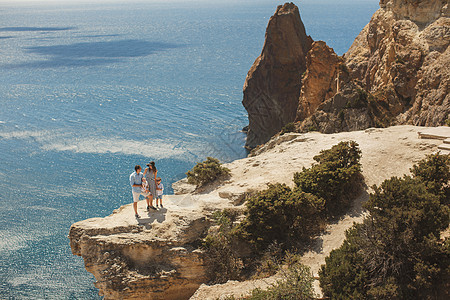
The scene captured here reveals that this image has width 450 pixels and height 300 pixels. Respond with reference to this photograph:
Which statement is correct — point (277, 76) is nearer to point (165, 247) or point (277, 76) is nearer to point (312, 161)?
point (312, 161)

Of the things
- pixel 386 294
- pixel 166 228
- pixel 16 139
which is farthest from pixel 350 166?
pixel 16 139

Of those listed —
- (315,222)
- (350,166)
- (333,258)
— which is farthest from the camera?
(350,166)

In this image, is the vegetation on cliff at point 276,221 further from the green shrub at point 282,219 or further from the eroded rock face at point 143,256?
the eroded rock face at point 143,256

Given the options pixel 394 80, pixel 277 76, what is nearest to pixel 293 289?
pixel 394 80

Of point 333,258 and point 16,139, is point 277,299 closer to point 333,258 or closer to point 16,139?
point 333,258

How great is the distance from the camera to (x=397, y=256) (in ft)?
45.0

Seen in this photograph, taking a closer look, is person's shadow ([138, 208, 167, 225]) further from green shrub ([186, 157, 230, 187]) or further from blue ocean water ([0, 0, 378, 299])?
blue ocean water ([0, 0, 378, 299])

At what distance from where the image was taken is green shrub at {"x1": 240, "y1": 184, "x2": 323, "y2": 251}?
58.4ft

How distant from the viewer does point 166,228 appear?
17750 mm

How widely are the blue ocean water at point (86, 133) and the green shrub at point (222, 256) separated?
15.9 metres

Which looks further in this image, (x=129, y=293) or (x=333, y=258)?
(x=129, y=293)

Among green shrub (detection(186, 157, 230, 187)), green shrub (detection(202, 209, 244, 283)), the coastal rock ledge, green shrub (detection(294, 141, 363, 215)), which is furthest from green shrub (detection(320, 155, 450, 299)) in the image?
green shrub (detection(186, 157, 230, 187))

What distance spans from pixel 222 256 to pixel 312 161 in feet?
26.5

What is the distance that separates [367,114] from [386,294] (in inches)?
949
